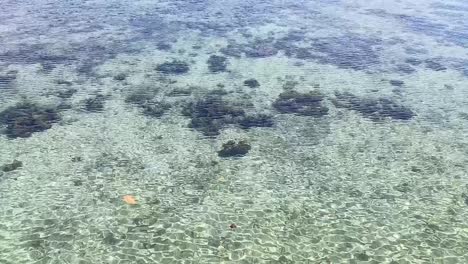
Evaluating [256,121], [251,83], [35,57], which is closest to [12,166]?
[256,121]

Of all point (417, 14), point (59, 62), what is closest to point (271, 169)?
point (59, 62)

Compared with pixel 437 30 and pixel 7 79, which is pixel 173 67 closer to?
pixel 7 79

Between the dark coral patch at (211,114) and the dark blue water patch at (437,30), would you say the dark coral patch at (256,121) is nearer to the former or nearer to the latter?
the dark coral patch at (211,114)

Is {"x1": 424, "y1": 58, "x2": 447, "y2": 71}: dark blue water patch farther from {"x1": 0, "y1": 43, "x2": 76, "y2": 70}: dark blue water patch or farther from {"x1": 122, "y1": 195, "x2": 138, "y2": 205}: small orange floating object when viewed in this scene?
{"x1": 0, "y1": 43, "x2": 76, "y2": 70}: dark blue water patch

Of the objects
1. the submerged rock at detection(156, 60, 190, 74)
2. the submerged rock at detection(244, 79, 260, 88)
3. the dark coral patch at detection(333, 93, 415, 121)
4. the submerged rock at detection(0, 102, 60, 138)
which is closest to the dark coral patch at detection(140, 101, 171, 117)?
the submerged rock at detection(156, 60, 190, 74)

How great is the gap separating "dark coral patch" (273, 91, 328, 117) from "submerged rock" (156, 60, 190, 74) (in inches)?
193

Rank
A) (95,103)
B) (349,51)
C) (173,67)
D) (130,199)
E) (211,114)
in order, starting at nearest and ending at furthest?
1. (130,199)
2. (211,114)
3. (95,103)
4. (173,67)
5. (349,51)

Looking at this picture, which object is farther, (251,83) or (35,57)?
(35,57)

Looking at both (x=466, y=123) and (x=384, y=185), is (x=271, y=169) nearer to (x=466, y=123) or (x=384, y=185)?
(x=384, y=185)

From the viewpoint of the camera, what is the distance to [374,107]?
805 inches

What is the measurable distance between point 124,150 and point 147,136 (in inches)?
46.3

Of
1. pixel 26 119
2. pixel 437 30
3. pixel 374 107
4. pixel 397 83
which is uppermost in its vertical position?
pixel 437 30

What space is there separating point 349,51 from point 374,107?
19.5 feet

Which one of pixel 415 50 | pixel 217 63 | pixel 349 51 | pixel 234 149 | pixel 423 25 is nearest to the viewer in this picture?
pixel 234 149
